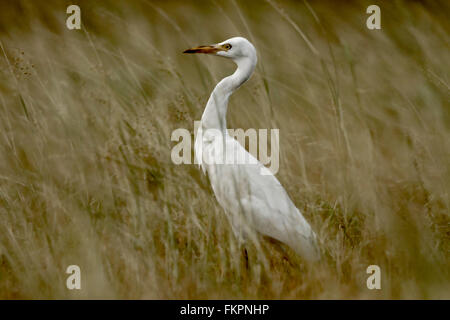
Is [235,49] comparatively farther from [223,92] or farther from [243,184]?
[243,184]

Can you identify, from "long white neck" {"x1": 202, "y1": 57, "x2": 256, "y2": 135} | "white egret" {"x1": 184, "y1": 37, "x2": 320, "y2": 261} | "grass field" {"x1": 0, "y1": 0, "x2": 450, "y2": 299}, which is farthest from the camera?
"long white neck" {"x1": 202, "y1": 57, "x2": 256, "y2": 135}

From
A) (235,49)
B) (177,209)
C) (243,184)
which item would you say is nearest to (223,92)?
(235,49)

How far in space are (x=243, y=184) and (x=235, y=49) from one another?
3.27 ft

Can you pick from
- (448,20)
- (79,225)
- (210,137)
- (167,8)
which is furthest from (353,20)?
(79,225)

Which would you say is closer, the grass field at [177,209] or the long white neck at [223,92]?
the grass field at [177,209]

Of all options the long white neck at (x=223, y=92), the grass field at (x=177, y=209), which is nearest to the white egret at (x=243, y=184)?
the long white neck at (x=223, y=92)

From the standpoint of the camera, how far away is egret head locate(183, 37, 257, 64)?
4160mm

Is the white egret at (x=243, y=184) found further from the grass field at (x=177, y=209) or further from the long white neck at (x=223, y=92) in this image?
the grass field at (x=177, y=209)

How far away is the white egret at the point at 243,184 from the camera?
3.62 meters

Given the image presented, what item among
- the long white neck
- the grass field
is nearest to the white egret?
the long white neck

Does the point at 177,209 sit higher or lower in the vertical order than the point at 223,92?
lower

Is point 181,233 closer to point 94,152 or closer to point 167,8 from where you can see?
point 94,152

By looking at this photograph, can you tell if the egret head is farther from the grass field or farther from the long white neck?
the grass field

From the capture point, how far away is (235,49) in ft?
13.8
